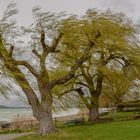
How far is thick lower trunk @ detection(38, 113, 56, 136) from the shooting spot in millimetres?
25391

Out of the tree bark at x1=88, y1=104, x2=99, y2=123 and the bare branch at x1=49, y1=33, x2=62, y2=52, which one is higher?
the bare branch at x1=49, y1=33, x2=62, y2=52

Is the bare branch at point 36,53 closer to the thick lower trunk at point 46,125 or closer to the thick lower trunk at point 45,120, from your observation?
the thick lower trunk at point 45,120

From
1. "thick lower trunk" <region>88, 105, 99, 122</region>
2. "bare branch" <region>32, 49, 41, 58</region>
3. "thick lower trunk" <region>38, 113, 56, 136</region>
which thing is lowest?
"thick lower trunk" <region>38, 113, 56, 136</region>

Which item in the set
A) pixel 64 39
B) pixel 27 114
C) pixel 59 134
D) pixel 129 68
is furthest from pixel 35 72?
pixel 27 114

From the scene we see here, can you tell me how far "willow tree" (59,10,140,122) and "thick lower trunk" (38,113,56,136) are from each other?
5061mm

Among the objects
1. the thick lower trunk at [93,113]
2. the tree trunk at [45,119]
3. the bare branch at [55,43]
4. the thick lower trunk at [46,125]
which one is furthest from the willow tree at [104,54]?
the thick lower trunk at [46,125]

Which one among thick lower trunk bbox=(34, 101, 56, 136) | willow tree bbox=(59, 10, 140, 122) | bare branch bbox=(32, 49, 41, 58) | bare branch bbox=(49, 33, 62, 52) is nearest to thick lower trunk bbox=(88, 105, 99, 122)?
willow tree bbox=(59, 10, 140, 122)

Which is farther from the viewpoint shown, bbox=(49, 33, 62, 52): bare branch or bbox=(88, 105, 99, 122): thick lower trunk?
bbox=(88, 105, 99, 122): thick lower trunk

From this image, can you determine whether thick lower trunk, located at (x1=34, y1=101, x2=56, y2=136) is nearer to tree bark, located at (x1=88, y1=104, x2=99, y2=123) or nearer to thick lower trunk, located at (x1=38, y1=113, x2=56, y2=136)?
thick lower trunk, located at (x1=38, y1=113, x2=56, y2=136)

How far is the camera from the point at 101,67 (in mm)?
31281

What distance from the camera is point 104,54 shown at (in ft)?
105

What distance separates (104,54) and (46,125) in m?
8.52

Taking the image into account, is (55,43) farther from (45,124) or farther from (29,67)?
(45,124)

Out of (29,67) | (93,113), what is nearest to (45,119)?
(29,67)
